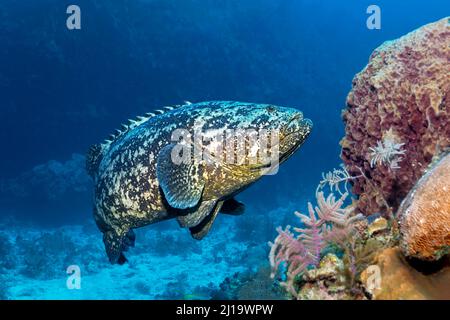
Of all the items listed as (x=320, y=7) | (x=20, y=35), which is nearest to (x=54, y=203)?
(x=20, y=35)

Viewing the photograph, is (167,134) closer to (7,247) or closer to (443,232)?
(443,232)

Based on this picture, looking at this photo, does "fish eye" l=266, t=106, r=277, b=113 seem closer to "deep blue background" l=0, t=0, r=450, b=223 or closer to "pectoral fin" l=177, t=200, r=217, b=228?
"pectoral fin" l=177, t=200, r=217, b=228

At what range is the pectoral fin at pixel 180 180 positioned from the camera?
4105mm

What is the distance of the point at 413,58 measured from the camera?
177 inches

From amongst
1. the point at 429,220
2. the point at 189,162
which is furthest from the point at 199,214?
the point at 429,220

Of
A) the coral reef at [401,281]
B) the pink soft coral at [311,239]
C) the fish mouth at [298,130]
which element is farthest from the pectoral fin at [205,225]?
the coral reef at [401,281]

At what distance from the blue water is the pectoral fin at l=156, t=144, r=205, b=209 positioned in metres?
6.63

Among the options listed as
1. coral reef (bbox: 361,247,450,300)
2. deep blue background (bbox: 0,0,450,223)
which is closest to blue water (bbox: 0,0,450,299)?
deep blue background (bbox: 0,0,450,223)

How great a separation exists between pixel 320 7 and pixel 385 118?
7391 cm

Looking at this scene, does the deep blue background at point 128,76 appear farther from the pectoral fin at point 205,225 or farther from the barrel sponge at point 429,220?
the barrel sponge at point 429,220

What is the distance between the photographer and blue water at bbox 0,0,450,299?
15.0 metres

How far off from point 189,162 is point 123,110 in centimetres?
2683

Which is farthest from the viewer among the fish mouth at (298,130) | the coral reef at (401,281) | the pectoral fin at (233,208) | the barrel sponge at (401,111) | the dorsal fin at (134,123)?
the pectoral fin at (233,208)

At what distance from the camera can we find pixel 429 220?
2.33m
